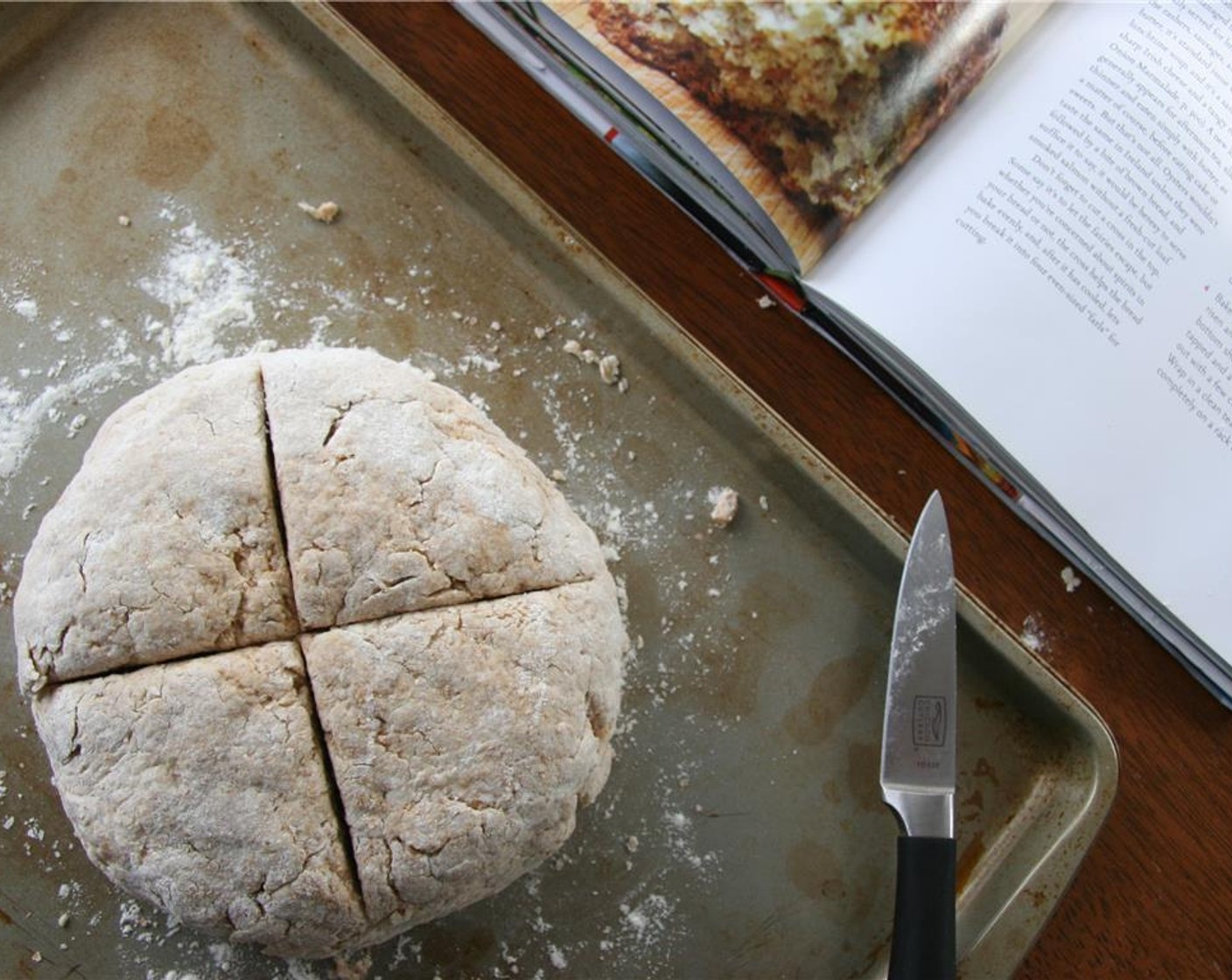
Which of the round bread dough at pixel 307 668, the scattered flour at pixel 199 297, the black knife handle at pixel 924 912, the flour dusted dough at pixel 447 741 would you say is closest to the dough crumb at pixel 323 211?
the scattered flour at pixel 199 297

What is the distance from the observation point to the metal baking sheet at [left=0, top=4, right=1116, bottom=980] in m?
1.53

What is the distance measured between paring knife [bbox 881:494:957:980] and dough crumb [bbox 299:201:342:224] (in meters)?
1.08

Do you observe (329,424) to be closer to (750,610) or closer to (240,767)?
(240,767)

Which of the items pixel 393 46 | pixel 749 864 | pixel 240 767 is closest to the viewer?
pixel 240 767

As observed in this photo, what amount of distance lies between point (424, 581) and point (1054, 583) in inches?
43.2

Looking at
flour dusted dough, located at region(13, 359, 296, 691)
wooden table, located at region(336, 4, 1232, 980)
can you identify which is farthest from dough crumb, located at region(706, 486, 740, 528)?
flour dusted dough, located at region(13, 359, 296, 691)

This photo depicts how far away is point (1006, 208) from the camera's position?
1.69 meters

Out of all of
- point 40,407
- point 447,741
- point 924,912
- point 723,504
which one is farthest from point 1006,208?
point 40,407

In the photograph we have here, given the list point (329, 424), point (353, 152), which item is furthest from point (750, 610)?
point (353, 152)

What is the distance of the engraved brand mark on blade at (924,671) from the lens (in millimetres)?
1511

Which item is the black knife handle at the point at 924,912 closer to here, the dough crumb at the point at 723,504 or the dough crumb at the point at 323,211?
the dough crumb at the point at 723,504

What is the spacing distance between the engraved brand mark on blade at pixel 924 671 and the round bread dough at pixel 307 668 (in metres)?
0.48

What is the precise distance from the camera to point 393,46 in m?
1.78

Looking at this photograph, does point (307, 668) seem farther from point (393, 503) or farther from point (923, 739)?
point (923, 739)
